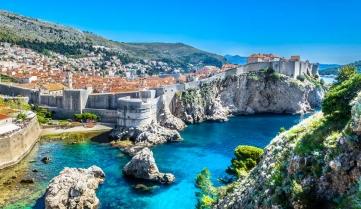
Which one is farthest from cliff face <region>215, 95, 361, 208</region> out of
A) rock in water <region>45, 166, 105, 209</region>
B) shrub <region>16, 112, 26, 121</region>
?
shrub <region>16, 112, 26, 121</region>

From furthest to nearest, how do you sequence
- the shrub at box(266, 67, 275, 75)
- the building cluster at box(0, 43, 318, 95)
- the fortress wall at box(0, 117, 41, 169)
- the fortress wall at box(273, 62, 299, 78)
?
the fortress wall at box(273, 62, 299, 78)
the shrub at box(266, 67, 275, 75)
the building cluster at box(0, 43, 318, 95)
the fortress wall at box(0, 117, 41, 169)

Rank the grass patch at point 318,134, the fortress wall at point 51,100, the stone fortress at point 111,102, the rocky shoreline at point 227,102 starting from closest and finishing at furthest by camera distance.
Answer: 1. the grass patch at point 318,134
2. the rocky shoreline at point 227,102
3. the stone fortress at point 111,102
4. the fortress wall at point 51,100

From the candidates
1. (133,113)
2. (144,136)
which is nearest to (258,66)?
(133,113)

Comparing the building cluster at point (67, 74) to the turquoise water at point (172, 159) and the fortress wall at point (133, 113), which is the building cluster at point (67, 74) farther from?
the turquoise water at point (172, 159)

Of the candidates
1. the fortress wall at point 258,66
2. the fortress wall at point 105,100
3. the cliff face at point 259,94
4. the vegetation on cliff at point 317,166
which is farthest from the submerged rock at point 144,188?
the fortress wall at point 258,66

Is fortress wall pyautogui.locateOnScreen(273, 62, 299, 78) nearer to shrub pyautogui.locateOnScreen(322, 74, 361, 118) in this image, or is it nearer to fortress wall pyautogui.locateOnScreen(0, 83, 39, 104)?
fortress wall pyautogui.locateOnScreen(0, 83, 39, 104)

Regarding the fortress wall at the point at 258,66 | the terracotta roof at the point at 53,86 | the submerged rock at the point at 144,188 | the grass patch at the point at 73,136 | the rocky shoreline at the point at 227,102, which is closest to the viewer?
the submerged rock at the point at 144,188
